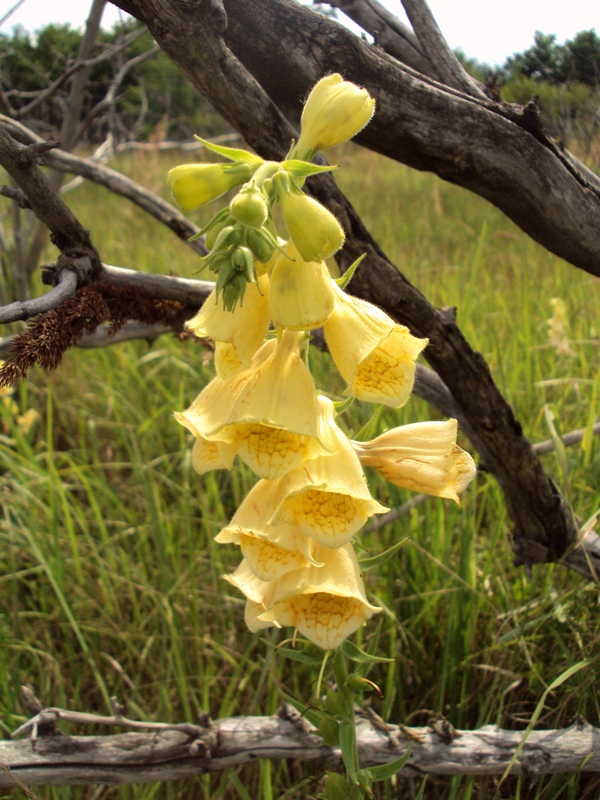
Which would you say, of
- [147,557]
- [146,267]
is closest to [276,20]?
[147,557]

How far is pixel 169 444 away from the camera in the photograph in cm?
267

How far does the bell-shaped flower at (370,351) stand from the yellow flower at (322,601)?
0.81ft

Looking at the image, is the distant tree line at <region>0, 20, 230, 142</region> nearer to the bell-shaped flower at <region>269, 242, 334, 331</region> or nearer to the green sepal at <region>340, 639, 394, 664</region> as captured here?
the bell-shaped flower at <region>269, 242, 334, 331</region>

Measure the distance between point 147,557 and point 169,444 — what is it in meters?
0.67

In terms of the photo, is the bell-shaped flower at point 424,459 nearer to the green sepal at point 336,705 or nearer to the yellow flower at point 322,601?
the yellow flower at point 322,601

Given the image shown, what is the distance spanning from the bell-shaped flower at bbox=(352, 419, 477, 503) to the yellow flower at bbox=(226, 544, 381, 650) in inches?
6.0

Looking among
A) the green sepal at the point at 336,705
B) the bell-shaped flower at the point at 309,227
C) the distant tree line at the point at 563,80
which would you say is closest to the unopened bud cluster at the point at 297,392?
the bell-shaped flower at the point at 309,227

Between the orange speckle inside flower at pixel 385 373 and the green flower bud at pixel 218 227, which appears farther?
the orange speckle inside flower at pixel 385 373

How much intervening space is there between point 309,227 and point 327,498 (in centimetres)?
38

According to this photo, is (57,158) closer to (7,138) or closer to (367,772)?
(7,138)

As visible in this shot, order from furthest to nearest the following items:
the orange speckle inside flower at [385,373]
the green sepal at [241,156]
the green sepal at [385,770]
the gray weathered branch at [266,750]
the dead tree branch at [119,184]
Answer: the dead tree branch at [119,184] < the gray weathered branch at [266,750] < the green sepal at [385,770] < the orange speckle inside flower at [385,373] < the green sepal at [241,156]

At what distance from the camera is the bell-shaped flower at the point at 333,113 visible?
864mm

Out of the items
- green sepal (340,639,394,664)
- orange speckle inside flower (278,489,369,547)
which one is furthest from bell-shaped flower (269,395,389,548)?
green sepal (340,639,394,664)

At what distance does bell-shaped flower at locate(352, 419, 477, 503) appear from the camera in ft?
3.46
